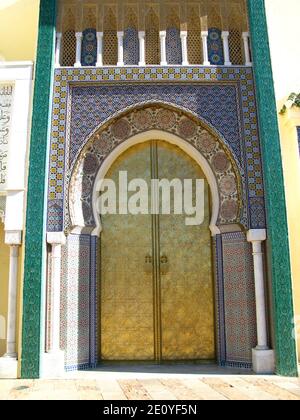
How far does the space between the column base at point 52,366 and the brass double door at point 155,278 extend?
25.6 inches

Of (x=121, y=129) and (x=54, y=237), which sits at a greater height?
(x=121, y=129)

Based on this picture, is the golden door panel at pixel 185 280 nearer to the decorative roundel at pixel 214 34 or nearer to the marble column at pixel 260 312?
the marble column at pixel 260 312

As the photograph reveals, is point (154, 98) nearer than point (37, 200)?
No

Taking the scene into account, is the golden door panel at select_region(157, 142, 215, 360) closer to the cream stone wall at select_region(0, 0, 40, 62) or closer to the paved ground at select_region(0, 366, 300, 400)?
the paved ground at select_region(0, 366, 300, 400)

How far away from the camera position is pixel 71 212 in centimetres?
519

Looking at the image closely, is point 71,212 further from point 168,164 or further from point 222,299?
point 222,299

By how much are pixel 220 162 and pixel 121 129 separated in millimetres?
1296

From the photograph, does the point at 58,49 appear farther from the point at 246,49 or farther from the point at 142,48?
the point at 246,49

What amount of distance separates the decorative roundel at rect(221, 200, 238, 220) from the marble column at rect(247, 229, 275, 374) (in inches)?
12.5

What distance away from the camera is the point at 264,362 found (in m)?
4.79

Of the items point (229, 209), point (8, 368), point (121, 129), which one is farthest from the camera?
point (121, 129)

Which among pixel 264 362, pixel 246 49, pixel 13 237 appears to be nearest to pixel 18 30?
pixel 13 237
